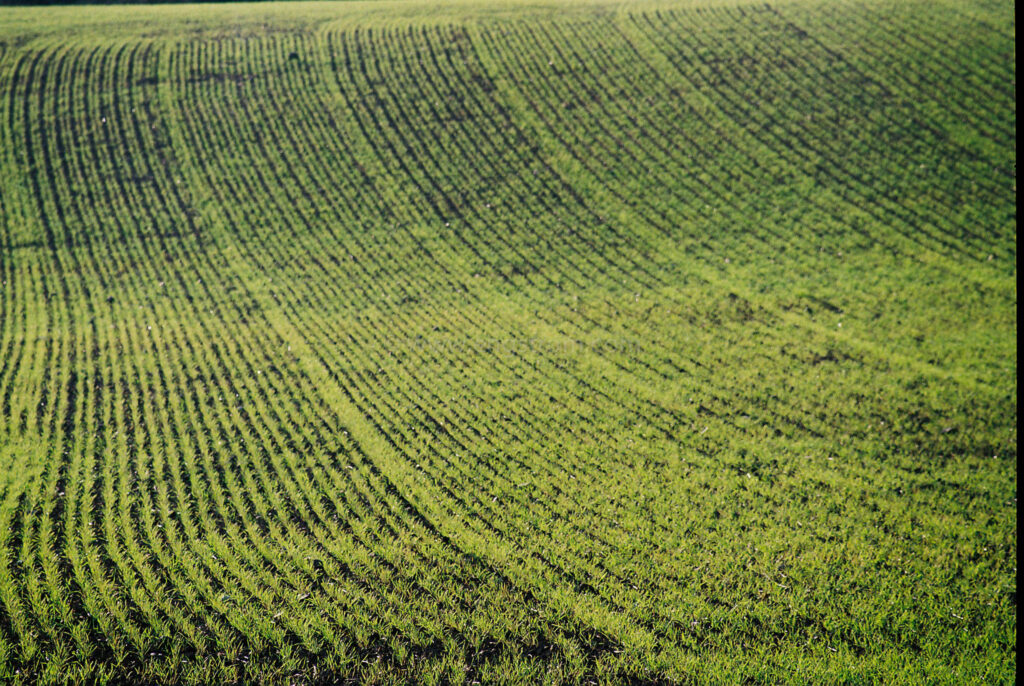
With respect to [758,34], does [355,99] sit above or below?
below

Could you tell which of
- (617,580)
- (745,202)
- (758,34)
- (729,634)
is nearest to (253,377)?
(617,580)

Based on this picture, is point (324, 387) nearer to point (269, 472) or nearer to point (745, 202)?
point (269, 472)

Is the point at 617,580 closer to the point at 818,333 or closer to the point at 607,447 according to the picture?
the point at 607,447

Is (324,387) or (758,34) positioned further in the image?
(758,34)

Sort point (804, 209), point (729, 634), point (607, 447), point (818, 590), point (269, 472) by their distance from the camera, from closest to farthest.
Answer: point (729, 634), point (818, 590), point (269, 472), point (607, 447), point (804, 209)

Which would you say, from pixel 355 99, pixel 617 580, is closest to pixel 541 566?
pixel 617 580

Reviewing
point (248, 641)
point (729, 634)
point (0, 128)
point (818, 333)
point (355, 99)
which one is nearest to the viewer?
point (248, 641)

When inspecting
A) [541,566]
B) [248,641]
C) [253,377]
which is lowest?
[253,377]
